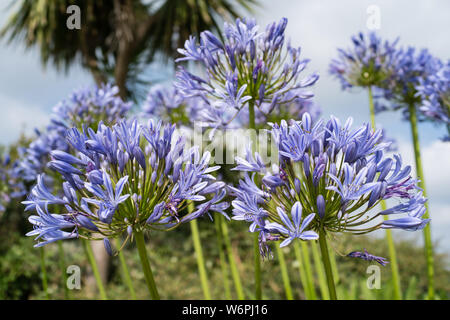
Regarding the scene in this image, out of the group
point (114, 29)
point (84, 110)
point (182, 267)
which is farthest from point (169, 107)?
point (114, 29)

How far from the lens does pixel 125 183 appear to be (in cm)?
182

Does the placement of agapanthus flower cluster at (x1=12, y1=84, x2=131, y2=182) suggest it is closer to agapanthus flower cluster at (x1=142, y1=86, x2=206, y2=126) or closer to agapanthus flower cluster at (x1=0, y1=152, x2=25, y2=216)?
agapanthus flower cluster at (x1=142, y1=86, x2=206, y2=126)

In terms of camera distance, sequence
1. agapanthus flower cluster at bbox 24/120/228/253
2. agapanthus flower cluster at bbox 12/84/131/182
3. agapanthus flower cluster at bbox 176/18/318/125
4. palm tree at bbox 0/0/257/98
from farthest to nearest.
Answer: palm tree at bbox 0/0/257/98, agapanthus flower cluster at bbox 12/84/131/182, agapanthus flower cluster at bbox 176/18/318/125, agapanthus flower cluster at bbox 24/120/228/253

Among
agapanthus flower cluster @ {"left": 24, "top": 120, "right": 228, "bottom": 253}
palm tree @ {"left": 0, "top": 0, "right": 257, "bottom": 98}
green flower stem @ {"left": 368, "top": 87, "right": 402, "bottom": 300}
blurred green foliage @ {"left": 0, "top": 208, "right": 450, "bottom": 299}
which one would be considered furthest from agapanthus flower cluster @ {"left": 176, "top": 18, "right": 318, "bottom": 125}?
palm tree @ {"left": 0, "top": 0, "right": 257, "bottom": 98}

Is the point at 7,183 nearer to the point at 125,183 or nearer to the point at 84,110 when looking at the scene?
the point at 84,110

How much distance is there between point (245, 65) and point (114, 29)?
45.7 feet

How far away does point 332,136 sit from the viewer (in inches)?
67.6

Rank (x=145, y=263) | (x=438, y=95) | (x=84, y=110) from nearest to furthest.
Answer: (x=145, y=263)
(x=438, y=95)
(x=84, y=110)

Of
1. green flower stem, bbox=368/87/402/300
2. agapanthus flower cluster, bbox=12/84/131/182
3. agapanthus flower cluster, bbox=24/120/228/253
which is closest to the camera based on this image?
agapanthus flower cluster, bbox=24/120/228/253

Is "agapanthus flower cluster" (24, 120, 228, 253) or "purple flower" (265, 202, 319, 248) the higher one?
"agapanthus flower cluster" (24, 120, 228, 253)

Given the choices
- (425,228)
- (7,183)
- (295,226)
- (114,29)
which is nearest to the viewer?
(295,226)

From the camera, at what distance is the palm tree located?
45.0 feet

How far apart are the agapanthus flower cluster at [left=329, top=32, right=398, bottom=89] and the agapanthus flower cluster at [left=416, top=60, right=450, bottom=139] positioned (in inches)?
13.5

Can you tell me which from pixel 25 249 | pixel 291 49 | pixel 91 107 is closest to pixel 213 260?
pixel 25 249
